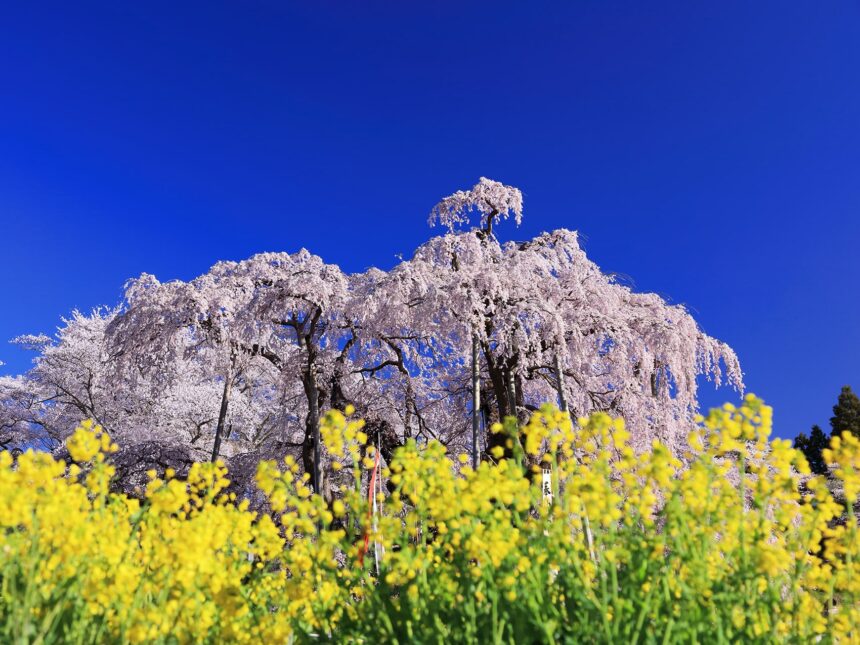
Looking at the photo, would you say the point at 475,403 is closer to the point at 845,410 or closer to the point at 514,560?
the point at 514,560

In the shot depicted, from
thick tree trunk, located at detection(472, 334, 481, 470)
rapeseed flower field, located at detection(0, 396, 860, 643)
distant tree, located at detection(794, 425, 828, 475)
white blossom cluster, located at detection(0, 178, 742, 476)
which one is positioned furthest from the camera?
distant tree, located at detection(794, 425, 828, 475)

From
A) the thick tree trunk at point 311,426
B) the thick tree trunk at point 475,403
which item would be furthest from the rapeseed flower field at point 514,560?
the thick tree trunk at point 311,426

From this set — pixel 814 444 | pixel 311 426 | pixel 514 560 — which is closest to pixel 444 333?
pixel 311 426

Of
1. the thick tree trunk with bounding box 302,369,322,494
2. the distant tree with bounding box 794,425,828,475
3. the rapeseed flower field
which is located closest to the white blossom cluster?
the thick tree trunk with bounding box 302,369,322,494

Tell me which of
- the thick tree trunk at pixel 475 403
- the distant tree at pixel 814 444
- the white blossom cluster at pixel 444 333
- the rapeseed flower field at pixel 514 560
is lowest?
the rapeseed flower field at pixel 514 560

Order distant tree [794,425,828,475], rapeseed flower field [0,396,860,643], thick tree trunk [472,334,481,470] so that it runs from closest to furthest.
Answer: rapeseed flower field [0,396,860,643] < thick tree trunk [472,334,481,470] < distant tree [794,425,828,475]

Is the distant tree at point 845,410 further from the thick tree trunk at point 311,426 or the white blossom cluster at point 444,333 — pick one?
the thick tree trunk at point 311,426

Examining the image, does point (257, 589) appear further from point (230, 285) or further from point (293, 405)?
point (293, 405)

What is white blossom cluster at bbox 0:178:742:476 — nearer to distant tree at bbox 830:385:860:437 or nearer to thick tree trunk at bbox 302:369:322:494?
thick tree trunk at bbox 302:369:322:494

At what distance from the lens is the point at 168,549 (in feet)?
10.8

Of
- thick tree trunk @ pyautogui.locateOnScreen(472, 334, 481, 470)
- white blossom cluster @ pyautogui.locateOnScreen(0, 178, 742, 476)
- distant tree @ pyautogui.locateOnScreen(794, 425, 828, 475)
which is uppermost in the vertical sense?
distant tree @ pyautogui.locateOnScreen(794, 425, 828, 475)

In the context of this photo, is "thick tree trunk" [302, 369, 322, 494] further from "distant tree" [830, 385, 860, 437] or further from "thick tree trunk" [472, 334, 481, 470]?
"distant tree" [830, 385, 860, 437]

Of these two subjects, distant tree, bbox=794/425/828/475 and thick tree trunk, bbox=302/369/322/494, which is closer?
thick tree trunk, bbox=302/369/322/494

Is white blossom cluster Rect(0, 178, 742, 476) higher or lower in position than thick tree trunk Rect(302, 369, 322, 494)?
higher
